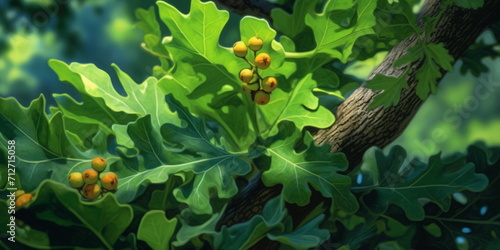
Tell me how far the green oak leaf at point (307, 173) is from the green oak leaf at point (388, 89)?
0.08 m

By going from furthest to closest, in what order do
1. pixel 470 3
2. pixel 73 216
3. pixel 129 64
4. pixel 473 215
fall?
pixel 129 64
pixel 473 215
pixel 470 3
pixel 73 216

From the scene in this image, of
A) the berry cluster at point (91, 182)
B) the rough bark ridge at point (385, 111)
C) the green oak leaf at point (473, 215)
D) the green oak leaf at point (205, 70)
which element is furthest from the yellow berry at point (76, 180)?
the green oak leaf at point (473, 215)

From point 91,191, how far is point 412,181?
291mm

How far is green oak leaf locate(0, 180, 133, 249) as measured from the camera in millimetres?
436

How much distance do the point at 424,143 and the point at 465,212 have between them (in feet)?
0.29

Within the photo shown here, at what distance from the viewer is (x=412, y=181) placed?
2.00ft

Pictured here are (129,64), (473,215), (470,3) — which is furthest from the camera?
(129,64)

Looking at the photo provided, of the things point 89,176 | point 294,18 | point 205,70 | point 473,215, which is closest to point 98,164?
point 89,176

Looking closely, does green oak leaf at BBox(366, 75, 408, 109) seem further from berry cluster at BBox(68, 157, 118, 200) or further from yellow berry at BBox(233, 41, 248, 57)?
berry cluster at BBox(68, 157, 118, 200)

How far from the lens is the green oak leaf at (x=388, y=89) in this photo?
0.59m

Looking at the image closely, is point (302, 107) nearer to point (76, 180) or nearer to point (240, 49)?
point (240, 49)

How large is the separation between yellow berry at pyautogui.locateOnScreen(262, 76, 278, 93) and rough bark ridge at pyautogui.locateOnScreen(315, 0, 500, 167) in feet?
0.27

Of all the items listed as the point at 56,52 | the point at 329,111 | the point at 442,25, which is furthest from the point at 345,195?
the point at 56,52

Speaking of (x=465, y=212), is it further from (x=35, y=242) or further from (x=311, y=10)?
(x=35, y=242)
